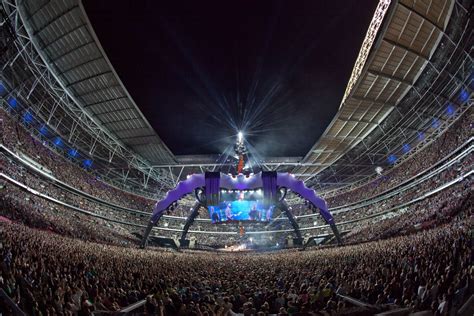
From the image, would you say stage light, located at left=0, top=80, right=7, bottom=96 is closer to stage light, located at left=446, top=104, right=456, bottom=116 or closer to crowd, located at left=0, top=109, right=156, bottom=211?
crowd, located at left=0, top=109, right=156, bottom=211

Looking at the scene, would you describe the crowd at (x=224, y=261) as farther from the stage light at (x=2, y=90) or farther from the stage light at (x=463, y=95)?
the stage light at (x=2, y=90)

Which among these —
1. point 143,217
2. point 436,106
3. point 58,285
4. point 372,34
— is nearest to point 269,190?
point 372,34

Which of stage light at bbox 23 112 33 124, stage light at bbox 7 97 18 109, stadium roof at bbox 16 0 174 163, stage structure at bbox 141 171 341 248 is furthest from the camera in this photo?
stage light at bbox 23 112 33 124

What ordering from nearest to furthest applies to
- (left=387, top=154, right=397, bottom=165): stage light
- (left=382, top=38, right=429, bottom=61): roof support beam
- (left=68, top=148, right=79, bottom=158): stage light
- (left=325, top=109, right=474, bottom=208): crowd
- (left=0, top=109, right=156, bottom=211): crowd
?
1. (left=382, top=38, right=429, bottom=61): roof support beam
2. (left=325, top=109, right=474, bottom=208): crowd
3. (left=0, top=109, right=156, bottom=211): crowd
4. (left=68, top=148, right=79, bottom=158): stage light
5. (left=387, top=154, right=397, bottom=165): stage light

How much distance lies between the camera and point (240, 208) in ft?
97.4

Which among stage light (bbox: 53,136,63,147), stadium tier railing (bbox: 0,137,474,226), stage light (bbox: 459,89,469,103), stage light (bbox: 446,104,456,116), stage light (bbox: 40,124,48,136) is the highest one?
stage light (bbox: 53,136,63,147)

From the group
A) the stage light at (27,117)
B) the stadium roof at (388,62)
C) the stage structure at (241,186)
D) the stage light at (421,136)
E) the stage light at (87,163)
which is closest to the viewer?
→ the stadium roof at (388,62)

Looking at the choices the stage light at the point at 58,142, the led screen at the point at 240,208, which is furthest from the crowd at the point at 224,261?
the led screen at the point at 240,208

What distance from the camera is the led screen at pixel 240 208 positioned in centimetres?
2781

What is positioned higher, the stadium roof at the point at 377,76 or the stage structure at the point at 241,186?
the stadium roof at the point at 377,76

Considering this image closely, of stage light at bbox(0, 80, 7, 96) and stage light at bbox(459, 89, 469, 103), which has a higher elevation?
stage light at bbox(0, 80, 7, 96)

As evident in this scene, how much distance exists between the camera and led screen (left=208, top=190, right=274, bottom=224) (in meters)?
27.8

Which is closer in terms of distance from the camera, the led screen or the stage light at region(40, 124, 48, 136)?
the led screen

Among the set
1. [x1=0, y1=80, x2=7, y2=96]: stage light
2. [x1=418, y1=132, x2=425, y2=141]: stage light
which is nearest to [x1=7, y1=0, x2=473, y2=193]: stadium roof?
[x1=418, y1=132, x2=425, y2=141]: stage light
